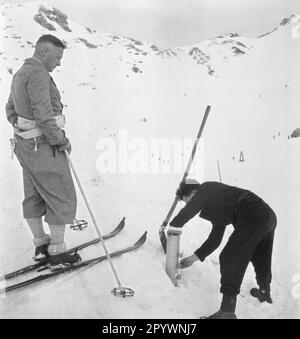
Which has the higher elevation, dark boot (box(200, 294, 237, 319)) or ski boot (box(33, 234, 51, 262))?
ski boot (box(33, 234, 51, 262))

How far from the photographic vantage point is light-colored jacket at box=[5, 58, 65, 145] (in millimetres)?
3258

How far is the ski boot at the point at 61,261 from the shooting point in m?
3.48

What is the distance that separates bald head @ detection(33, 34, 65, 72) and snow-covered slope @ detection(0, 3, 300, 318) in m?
1.64

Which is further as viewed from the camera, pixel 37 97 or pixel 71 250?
pixel 71 250

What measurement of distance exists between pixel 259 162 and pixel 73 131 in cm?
497

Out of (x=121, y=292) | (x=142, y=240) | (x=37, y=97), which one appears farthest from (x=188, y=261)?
(x=37, y=97)

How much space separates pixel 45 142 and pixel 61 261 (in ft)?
3.31

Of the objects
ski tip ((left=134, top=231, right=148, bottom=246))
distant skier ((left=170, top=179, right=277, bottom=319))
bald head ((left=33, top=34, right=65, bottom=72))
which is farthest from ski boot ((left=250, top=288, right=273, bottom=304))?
bald head ((left=33, top=34, right=65, bottom=72))

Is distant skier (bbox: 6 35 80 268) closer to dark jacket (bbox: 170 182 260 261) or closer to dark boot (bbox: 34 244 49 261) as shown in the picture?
dark boot (bbox: 34 244 49 261)

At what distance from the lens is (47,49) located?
340 cm

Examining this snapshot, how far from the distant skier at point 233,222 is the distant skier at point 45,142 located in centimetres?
99

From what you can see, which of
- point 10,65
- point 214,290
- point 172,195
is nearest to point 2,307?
point 214,290

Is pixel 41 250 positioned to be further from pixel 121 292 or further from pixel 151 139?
pixel 151 139
